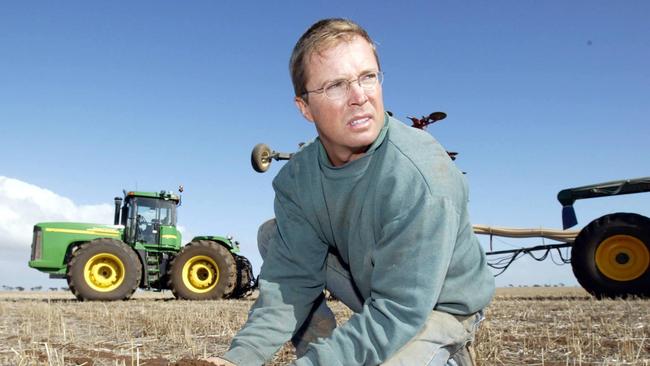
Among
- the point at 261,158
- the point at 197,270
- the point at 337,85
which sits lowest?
the point at 197,270

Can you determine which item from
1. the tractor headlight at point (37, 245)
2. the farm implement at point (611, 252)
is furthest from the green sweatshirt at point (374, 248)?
the tractor headlight at point (37, 245)

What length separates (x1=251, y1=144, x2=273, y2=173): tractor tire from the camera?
9.75 metres

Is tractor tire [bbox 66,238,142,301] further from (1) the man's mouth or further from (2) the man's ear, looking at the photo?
(1) the man's mouth

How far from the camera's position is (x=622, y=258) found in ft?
31.5

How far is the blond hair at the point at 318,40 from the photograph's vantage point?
2.27 metres

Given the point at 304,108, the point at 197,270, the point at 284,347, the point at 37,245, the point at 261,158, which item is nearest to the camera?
the point at 304,108

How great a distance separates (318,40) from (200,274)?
489 inches

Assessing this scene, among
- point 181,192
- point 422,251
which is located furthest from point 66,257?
point 422,251

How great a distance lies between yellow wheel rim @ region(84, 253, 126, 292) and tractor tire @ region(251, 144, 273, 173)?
208 inches

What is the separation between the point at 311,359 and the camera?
2.01 meters

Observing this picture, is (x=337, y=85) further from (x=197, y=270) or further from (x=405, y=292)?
(x=197, y=270)

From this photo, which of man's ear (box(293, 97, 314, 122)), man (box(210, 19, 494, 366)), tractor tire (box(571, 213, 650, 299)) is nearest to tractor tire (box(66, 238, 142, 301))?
tractor tire (box(571, 213, 650, 299))

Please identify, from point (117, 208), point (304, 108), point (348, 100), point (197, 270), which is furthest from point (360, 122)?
point (117, 208)

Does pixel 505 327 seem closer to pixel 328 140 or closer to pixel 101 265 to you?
pixel 328 140
